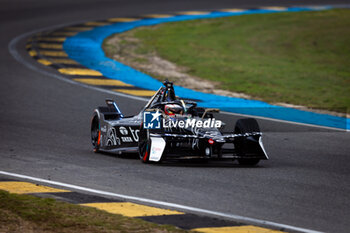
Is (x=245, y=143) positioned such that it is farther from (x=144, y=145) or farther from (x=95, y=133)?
(x=95, y=133)

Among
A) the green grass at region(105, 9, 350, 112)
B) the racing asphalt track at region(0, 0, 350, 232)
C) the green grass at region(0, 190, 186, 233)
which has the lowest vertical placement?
the green grass at region(0, 190, 186, 233)

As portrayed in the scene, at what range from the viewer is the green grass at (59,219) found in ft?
22.4

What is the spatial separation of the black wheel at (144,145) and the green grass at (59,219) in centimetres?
279

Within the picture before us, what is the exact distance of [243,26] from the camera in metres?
27.9

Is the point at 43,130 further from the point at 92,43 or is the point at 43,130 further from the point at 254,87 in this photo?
the point at 92,43

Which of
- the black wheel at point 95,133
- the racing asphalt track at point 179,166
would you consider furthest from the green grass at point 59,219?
the black wheel at point 95,133

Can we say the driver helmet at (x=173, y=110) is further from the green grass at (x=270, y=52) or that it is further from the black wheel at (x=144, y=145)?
the green grass at (x=270, y=52)

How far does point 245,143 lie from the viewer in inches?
413

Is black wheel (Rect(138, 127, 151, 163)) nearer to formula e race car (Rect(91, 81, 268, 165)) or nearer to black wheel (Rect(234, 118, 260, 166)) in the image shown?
formula e race car (Rect(91, 81, 268, 165))

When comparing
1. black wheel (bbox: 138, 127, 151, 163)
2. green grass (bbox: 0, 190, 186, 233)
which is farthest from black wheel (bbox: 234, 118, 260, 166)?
green grass (bbox: 0, 190, 186, 233)

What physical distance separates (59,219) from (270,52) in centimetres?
1751

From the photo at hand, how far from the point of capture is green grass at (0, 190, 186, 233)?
22.4 feet

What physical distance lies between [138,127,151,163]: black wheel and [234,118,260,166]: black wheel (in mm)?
1338

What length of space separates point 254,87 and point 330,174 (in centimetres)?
869
